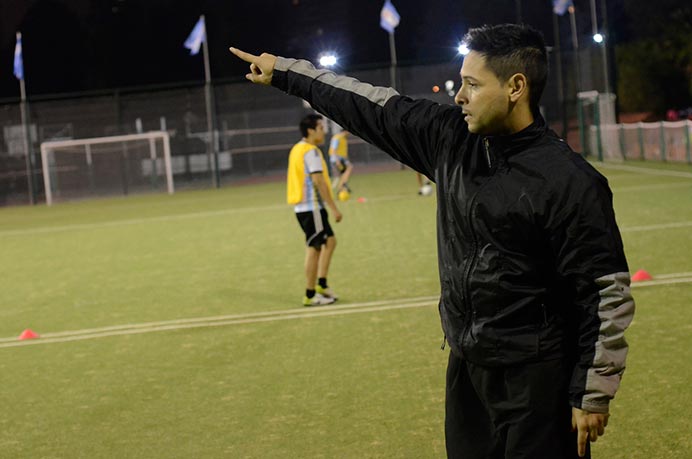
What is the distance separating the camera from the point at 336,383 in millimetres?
7074

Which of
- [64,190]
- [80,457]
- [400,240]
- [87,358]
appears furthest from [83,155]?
[80,457]

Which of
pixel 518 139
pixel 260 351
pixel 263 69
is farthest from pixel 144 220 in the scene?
pixel 518 139

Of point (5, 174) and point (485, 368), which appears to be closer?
point (485, 368)

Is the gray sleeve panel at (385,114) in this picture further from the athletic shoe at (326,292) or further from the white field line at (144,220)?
the white field line at (144,220)

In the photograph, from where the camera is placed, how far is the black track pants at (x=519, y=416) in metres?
3.26

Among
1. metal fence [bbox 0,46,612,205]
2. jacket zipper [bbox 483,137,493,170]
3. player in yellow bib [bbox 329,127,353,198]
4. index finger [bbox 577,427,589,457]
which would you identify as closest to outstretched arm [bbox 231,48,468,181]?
jacket zipper [bbox 483,137,493,170]

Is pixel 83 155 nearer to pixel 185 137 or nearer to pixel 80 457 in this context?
pixel 185 137

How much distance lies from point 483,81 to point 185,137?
116 ft

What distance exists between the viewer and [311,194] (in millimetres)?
10195

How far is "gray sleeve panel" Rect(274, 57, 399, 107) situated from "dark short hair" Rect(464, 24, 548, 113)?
0.48 m

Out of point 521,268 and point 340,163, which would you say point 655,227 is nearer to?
point 340,163

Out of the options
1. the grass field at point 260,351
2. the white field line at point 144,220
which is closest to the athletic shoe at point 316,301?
the grass field at point 260,351

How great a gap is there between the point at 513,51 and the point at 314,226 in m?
7.02

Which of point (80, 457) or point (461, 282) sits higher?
point (461, 282)
